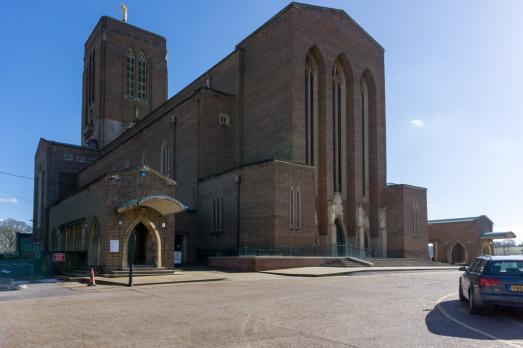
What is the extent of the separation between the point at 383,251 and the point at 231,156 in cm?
1426

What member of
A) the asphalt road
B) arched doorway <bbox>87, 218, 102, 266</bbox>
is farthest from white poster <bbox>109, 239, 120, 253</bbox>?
the asphalt road

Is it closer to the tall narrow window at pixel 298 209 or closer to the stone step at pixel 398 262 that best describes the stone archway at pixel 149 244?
the tall narrow window at pixel 298 209

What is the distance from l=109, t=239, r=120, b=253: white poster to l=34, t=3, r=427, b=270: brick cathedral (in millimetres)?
1446

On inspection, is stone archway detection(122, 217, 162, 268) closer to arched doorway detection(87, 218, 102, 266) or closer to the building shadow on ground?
arched doorway detection(87, 218, 102, 266)

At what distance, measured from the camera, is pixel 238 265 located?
26391 mm

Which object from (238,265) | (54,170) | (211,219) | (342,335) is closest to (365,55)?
(211,219)

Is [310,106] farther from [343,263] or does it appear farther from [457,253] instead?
[457,253]

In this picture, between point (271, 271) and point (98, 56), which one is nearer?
point (271, 271)

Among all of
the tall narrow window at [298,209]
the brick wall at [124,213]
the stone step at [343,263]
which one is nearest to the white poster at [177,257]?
the brick wall at [124,213]

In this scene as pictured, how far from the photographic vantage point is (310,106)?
36125mm

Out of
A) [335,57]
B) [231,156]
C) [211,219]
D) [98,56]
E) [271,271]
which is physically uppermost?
[98,56]

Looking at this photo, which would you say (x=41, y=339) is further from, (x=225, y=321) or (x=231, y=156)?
(x=231, y=156)

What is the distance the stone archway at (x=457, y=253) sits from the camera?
5344cm

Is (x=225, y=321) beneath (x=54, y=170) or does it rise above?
beneath
